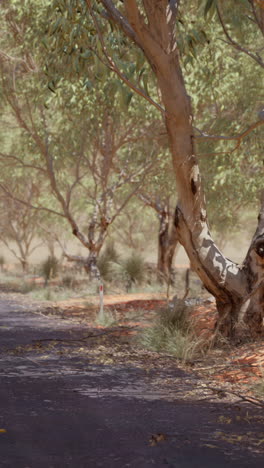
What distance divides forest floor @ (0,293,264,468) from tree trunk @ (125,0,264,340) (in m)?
0.66

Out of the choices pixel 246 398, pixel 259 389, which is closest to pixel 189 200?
pixel 259 389

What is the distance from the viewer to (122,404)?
718 centimetres

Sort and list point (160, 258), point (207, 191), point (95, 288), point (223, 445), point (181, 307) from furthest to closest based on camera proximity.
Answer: point (160, 258)
point (207, 191)
point (95, 288)
point (181, 307)
point (223, 445)

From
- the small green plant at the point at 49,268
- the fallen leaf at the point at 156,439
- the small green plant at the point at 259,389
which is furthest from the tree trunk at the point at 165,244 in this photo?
the fallen leaf at the point at 156,439

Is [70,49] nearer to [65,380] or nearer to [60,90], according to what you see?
[65,380]

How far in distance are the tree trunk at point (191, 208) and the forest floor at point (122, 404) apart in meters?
0.66

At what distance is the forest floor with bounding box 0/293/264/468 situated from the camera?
5.30 meters

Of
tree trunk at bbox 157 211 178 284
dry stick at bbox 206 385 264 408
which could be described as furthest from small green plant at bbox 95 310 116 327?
tree trunk at bbox 157 211 178 284

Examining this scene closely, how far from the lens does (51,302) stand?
66.8ft

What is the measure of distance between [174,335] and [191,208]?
7.03 feet

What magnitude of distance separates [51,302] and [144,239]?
4011cm

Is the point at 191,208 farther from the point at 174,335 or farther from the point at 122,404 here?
the point at 122,404

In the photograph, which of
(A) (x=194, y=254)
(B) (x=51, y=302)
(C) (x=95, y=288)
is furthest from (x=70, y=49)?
(C) (x=95, y=288)

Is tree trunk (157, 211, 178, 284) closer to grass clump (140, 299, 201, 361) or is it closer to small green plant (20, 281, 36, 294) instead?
small green plant (20, 281, 36, 294)
